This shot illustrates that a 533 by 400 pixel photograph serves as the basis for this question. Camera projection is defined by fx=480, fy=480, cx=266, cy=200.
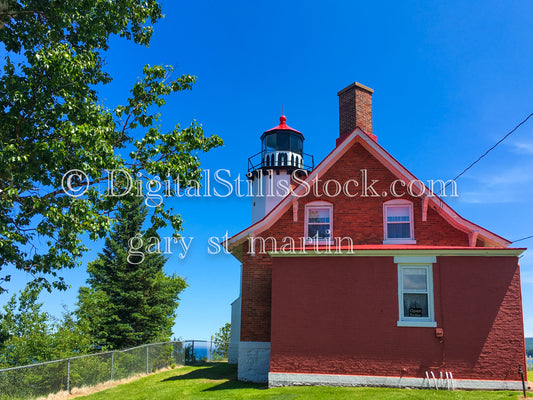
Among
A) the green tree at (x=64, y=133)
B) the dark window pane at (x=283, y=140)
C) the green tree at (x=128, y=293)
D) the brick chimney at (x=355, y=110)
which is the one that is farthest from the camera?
the dark window pane at (x=283, y=140)

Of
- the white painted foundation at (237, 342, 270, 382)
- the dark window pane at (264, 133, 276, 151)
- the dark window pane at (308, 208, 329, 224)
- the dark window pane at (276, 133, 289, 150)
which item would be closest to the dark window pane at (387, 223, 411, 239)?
the dark window pane at (308, 208, 329, 224)

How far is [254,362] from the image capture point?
17.5m

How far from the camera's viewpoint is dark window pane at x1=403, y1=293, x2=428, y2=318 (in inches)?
581

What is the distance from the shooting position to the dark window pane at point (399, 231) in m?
17.9

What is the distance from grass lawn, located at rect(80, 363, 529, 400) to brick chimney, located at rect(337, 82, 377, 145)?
1040 cm

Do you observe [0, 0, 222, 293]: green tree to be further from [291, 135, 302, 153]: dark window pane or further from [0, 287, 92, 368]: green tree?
[291, 135, 302, 153]: dark window pane

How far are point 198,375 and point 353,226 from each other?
27.9ft

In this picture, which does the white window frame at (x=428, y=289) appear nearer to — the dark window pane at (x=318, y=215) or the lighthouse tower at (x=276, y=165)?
the dark window pane at (x=318, y=215)

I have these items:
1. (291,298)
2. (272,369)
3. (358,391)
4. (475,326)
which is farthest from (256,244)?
(475,326)

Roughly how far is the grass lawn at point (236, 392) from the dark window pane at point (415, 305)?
223cm

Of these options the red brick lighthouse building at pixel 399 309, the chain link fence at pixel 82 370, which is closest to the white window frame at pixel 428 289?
the red brick lighthouse building at pixel 399 309

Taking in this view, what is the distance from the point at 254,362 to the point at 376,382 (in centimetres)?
489

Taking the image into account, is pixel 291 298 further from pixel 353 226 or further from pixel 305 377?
pixel 353 226

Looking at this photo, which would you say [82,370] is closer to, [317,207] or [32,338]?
[32,338]
